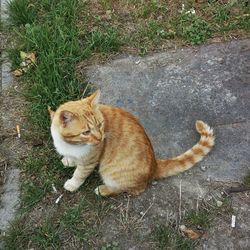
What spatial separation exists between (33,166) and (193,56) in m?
1.72

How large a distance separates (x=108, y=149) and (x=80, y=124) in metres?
0.36

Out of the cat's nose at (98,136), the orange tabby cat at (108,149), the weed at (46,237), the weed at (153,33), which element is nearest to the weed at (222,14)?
the weed at (153,33)

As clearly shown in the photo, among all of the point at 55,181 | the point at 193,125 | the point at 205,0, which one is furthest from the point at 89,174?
the point at 205,0

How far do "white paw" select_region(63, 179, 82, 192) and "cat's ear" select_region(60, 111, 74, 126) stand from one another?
61 centimetres

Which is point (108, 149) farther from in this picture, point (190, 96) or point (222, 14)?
point (222, 14)

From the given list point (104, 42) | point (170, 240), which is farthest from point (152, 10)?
point (170, 240)

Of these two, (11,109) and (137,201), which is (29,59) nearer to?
(11,109)

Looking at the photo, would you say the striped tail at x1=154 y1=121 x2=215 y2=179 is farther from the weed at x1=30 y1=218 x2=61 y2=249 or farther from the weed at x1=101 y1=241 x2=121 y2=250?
the weed at x1=30 y1=218 x2=61 y2=249

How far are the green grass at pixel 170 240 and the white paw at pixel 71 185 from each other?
624 mm

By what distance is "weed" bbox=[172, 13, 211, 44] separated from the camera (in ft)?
13.8

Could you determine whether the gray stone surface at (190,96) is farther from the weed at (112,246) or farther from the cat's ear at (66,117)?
the cat's ear at (66,117)

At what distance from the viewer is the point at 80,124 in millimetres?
2746

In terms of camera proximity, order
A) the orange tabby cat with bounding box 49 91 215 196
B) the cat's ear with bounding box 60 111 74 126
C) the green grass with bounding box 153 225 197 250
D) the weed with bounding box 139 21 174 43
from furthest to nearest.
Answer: the weed with bounding box 139 21 174 43 → the green grass with bounding box 153 225 197 250 → the orange tabby cat with bounding box 49 91 215 196 → the cat's ear with bounding box 60 111 74 126

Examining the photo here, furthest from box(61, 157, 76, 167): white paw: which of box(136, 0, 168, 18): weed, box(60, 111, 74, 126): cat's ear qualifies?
box(136, 0, 168, 18): weed
